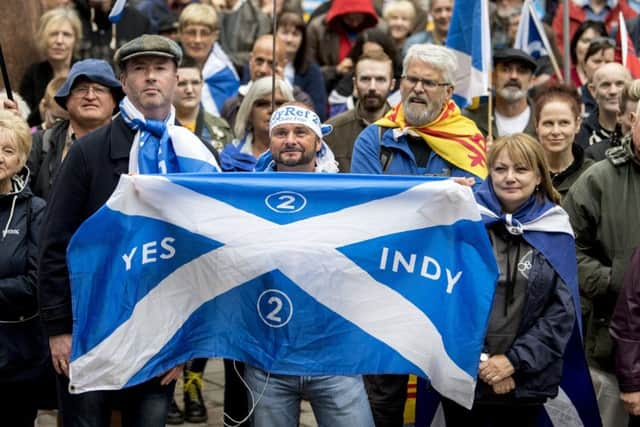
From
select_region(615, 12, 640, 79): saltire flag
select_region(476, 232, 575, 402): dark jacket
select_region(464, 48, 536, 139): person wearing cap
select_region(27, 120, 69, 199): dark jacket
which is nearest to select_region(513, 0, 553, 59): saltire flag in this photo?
select_region(615, 12, 640, 79): saltire flag

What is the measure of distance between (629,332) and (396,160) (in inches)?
60.6

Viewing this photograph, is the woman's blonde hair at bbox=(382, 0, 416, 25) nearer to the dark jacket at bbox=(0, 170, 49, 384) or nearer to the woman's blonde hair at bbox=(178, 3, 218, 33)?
the woman's blonde hair at bbox=(178, 3, 218, 33)

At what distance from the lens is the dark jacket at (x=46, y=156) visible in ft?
26.5

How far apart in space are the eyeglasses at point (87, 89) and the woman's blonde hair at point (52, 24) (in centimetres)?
289

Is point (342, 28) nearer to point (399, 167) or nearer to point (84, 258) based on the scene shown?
point (399, 167)

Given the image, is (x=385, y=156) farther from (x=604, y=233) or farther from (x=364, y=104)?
(x=364, y=104)

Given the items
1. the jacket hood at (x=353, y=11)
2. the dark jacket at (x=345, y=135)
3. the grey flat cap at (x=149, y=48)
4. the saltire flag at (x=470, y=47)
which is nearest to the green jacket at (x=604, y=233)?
the saltire flag at (x=470, y=47)

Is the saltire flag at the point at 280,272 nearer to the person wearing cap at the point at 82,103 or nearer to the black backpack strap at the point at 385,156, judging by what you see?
the black backpack strap at the point at 385,156

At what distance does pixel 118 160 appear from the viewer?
6.39m

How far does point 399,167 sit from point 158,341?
6.23ft

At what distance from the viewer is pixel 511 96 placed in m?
9.91

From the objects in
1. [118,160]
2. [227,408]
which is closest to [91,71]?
[118,160]

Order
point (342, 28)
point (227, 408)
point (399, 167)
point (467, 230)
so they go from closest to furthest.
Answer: point (467, 230)
point (227, 408)
point (399, 167)
point (342, 28)

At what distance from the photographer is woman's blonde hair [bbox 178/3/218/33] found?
37.3 ft
